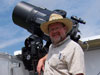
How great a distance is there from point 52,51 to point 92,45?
233cm

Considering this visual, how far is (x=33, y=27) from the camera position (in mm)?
3277

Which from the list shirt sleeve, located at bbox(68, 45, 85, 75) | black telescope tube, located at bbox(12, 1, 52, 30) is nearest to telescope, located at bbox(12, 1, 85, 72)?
black telescope tube, located at bbox(12, 1, 52, 30)

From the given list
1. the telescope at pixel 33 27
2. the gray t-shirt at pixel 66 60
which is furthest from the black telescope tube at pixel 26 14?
the gray t-shirt at pixel 66 60

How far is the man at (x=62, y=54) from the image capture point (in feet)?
5.42

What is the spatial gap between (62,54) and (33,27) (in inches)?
63.9

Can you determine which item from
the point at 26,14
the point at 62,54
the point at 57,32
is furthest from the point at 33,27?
the point at 62,54

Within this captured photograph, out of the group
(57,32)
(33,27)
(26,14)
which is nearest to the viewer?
(57,32)

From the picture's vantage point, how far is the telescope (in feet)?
10.1

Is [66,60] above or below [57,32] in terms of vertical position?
below

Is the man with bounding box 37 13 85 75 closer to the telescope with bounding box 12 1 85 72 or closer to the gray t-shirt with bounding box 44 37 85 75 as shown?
the gray t-shirt with bounding box 44 37 85 75

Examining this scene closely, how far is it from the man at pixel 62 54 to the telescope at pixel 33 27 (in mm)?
1153

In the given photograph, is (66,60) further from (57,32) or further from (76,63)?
(57,32)

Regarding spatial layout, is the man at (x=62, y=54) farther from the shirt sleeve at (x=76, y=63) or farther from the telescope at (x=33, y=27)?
the telescope at (x=33, y=27)

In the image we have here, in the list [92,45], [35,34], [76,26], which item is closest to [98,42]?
[92,45]
